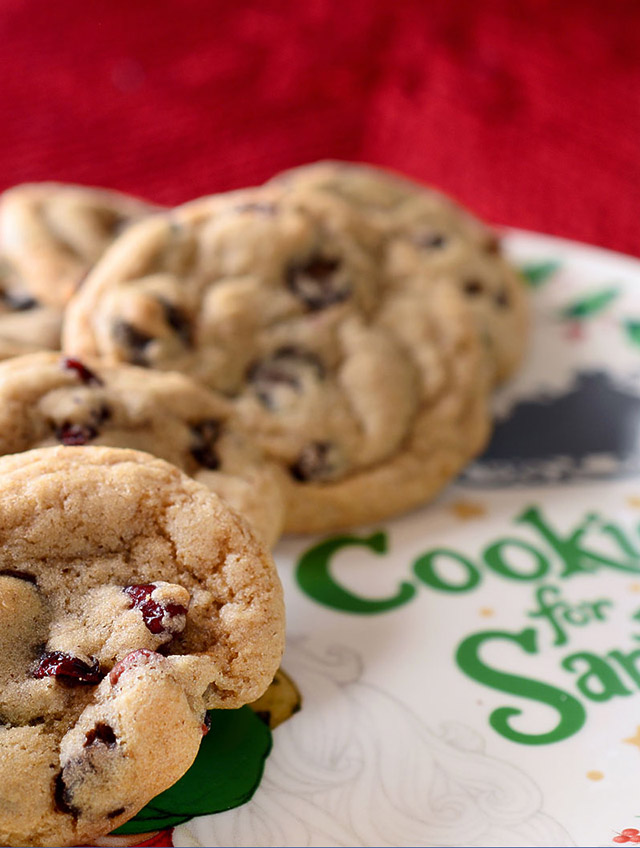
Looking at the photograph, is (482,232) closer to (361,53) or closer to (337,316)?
(337,316)

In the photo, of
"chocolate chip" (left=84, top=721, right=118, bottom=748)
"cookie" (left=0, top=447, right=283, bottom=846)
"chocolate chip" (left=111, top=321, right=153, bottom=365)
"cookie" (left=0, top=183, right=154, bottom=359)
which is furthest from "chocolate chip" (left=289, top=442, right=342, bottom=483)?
"chocolate chip" (left=84, top=721, right=118, bottom=748)

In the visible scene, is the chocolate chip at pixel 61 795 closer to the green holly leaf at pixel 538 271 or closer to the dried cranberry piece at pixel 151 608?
the dried cranberry piece at pixel 151 608

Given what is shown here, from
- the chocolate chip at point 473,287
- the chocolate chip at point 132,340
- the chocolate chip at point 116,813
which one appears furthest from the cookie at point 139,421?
the chocolate chip at point 473,287

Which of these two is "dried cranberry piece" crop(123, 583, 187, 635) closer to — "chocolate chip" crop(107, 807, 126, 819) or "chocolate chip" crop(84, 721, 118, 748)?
"chocolate chip" crop(84, 721, 118, 748)

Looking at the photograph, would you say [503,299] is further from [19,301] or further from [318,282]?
[19,301]

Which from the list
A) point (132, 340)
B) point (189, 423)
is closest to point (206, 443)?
point (189, 423)

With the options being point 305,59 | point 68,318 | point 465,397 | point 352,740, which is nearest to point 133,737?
point 352,740
